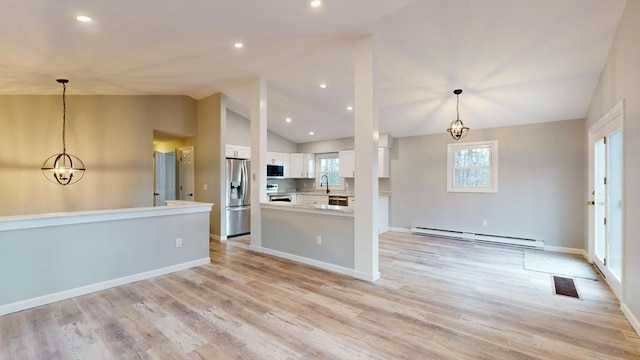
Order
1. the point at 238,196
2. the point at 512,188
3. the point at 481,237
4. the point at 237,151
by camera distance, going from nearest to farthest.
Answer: the point at 512,188 → the point at 481,237 → the point at 238,196 → the point at 237,151

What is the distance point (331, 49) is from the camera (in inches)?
152

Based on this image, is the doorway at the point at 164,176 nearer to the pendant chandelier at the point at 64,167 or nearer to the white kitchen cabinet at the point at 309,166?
the pendant chandelier at the point at 64,167

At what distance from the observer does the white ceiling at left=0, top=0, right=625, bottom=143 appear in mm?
2760

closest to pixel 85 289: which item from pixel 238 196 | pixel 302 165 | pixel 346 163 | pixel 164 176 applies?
pixel 238 196

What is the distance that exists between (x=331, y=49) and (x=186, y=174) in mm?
4749

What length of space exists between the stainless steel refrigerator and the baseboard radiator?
12.6ft

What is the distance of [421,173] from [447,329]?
459 cm

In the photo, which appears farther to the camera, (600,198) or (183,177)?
(183,177)

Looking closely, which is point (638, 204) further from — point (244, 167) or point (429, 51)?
point (244, 167)

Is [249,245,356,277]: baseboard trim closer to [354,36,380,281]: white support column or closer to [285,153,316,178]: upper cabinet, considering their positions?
[354,36,380,281]: white support column

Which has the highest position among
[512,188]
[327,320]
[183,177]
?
[183,177]

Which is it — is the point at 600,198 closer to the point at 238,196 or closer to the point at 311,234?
the point at 311,234

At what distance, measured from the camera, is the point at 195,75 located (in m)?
4.80

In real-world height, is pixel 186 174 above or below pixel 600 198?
above
